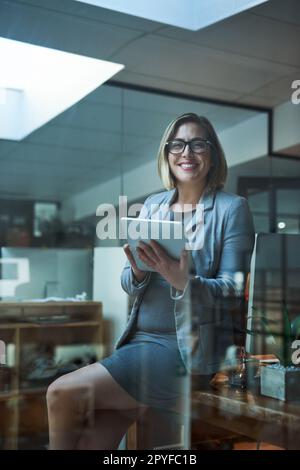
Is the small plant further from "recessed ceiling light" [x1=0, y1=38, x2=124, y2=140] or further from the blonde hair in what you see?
"recessed ceiling light" [x1=0, y1=38, x2=124, y2=140]

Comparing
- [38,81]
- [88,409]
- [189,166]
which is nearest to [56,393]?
[88,409]

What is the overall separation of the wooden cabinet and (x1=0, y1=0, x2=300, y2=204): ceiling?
0.41 meters

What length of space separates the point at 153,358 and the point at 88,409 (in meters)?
0.29

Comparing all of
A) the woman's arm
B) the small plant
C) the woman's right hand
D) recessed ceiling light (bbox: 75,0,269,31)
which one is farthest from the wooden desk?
recessed ceiling light (bbox: 75,0,269,31)

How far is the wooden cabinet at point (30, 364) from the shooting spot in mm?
1913

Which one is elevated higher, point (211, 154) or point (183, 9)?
point (183, 9)

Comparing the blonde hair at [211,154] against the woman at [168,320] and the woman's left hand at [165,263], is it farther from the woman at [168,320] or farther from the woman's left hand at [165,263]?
the woman's left hand at [165,263]

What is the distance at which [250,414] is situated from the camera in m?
1.89

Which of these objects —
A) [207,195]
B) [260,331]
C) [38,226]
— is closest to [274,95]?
[207,195]

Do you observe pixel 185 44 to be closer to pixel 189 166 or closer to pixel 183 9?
pixel 183 9
